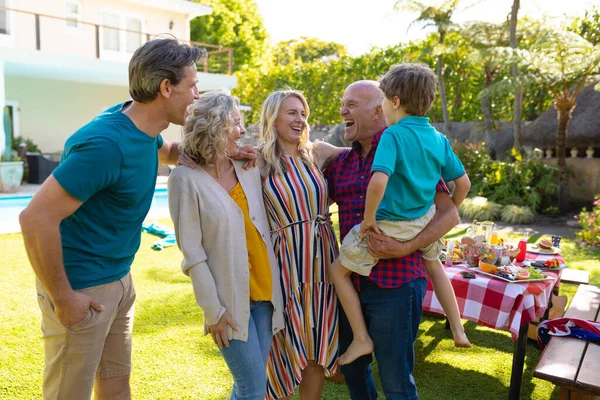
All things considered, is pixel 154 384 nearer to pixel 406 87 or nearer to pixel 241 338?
pixel 241 338

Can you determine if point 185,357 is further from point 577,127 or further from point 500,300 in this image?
point 577,127

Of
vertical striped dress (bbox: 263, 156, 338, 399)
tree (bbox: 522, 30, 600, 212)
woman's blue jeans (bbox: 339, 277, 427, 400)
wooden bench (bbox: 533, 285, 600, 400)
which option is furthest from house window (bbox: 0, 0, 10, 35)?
wooden bench (bbox: 533, 285, 600, 400)

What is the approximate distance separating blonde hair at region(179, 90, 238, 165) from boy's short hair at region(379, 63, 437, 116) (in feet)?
2.56

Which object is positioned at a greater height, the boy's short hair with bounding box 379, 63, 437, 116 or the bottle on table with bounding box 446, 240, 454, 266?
the boy's short hair with bounding box 379, 63, 437, 116

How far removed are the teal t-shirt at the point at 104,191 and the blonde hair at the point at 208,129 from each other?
180 millimetres

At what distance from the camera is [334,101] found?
62.3ft

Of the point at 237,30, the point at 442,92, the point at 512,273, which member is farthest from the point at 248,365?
the point at 237,30

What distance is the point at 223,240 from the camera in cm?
232

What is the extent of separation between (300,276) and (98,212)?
1.05 metres

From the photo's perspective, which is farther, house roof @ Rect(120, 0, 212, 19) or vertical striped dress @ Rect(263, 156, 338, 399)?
house roof @ Rect(120, 0, 212, 19)

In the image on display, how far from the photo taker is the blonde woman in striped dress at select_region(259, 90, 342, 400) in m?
2.63

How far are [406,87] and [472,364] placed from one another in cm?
259

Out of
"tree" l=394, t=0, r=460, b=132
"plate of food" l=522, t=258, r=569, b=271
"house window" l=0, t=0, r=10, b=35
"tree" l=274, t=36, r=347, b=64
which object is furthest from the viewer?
"tree" l=274, t=36, r=347, b=64

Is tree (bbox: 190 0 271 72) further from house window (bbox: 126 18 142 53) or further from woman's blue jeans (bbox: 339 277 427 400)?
woman's blue jeans (bbox: 339 277 427 400)
